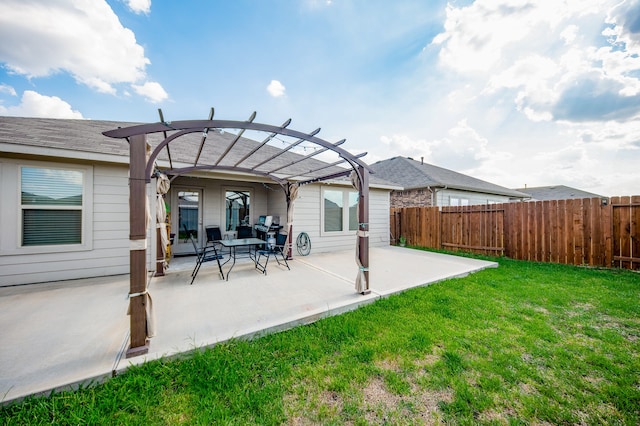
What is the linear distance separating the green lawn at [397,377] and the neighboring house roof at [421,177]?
8.12m

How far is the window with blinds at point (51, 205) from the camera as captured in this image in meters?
3.94

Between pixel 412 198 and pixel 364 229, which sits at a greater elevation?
pixel 412 198

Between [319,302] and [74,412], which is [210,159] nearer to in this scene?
[319,302]

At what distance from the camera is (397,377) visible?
1.88 meters

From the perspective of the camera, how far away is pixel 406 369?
1984 mm

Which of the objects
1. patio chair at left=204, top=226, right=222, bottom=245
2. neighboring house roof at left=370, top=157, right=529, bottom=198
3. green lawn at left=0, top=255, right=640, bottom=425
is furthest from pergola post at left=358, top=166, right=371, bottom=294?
neighboring house roof at left=370, top=157, right=529, bottom=198

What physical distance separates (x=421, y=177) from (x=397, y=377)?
10.8 meters

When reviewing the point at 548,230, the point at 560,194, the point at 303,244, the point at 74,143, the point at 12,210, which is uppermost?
the point at 560,194

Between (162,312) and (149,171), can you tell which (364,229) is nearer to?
(149,171)

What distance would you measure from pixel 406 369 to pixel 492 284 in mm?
3367

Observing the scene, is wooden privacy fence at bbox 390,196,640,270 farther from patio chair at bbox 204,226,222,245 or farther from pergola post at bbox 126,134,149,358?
pergola post at bbox 126,134,149,358

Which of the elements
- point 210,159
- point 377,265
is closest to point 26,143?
point 210,159

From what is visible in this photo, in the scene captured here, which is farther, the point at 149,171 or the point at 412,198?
the point at 412,198

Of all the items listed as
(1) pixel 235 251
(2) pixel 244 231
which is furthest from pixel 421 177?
(1) pixel 235 251
